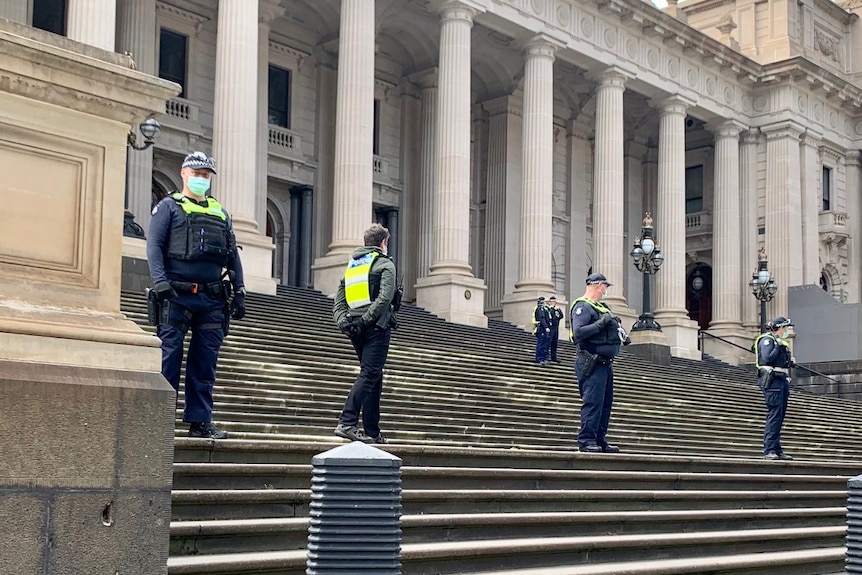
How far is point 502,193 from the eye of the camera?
39875 mm

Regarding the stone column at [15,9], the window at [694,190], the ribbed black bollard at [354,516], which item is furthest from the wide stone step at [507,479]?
the window at [694,190]

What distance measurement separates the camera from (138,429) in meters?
5.14

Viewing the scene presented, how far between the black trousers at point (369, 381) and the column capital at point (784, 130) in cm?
3414

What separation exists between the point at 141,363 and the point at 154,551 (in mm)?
809

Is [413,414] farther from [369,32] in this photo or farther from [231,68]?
[369,32]

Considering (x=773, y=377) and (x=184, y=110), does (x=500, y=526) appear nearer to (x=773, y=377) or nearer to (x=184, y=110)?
(x=773, y=377)

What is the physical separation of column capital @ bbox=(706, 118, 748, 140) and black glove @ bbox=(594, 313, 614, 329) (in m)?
30.0

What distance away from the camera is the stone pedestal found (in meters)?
4.80

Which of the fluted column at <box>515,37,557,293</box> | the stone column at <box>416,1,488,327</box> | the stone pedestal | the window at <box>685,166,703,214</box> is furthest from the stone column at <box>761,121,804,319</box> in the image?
the stone pedestal

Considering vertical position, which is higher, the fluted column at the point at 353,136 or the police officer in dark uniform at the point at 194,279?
the fluted column at the point at 353,136

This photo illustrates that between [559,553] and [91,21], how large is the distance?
17062mm

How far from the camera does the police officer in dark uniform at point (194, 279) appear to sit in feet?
26.3

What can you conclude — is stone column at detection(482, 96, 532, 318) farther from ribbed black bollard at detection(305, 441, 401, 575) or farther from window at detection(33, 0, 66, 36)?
ribbed black bollard at detection(305, 441, 401, 575)

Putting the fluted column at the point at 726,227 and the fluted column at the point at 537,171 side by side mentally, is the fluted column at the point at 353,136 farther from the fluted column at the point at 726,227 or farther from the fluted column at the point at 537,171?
the fluted column at the point at 726,227
